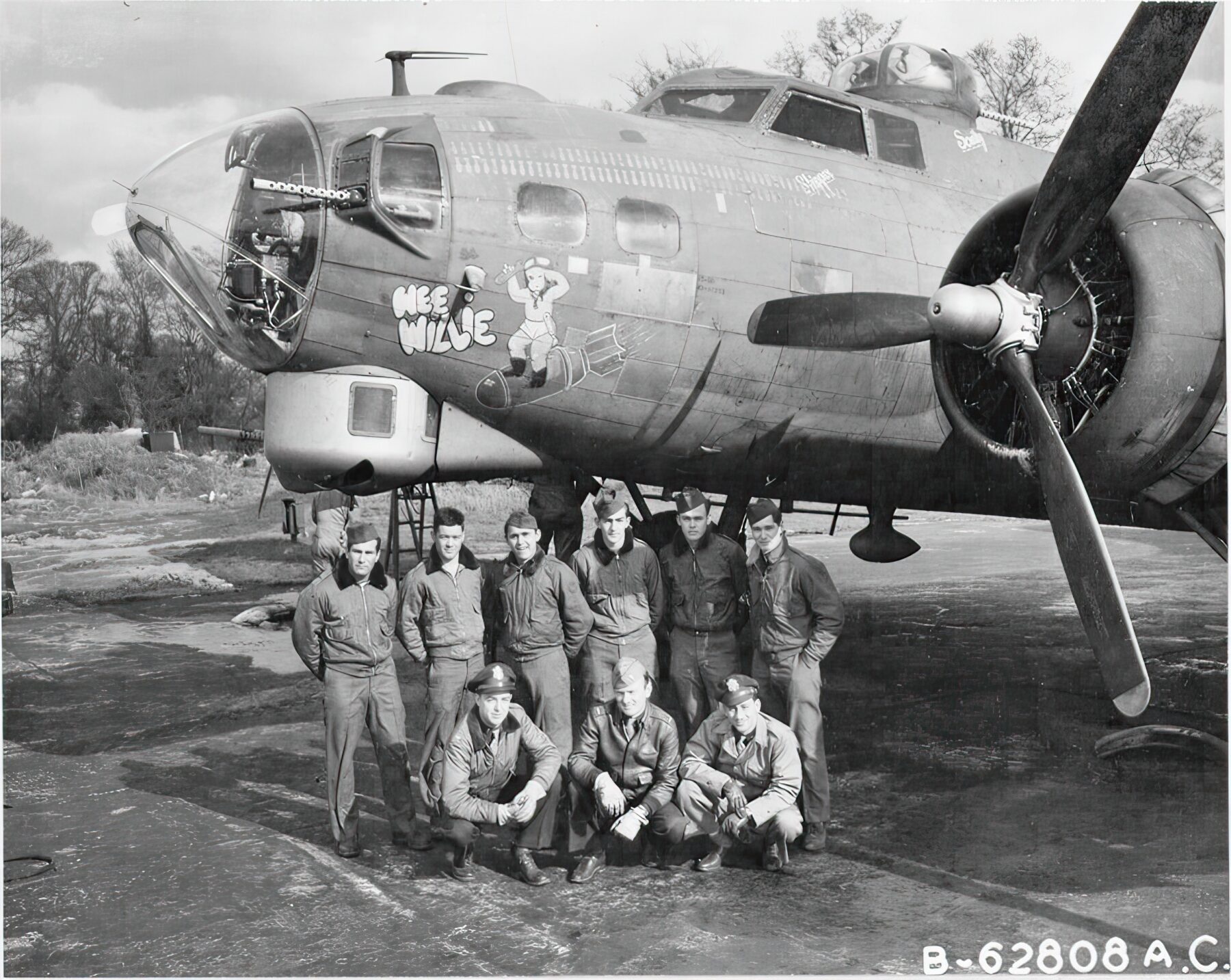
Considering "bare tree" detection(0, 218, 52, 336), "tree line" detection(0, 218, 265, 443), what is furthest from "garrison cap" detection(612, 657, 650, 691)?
"tree line" detection(0, 218, 265, 443)

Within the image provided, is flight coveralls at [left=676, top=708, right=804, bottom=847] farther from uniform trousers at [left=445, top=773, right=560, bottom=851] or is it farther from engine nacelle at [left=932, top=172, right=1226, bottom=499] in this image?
engine nacelle at [left=932, top=172, right=1226, bottom=499]

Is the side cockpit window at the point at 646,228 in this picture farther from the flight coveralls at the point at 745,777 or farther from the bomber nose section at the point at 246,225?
the flight coveralls at the point at 745,777

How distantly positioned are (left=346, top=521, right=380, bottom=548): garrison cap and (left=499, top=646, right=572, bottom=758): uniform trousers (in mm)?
1066

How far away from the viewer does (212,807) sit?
6980mm

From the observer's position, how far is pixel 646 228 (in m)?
7.29

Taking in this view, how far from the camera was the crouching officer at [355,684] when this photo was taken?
623cm

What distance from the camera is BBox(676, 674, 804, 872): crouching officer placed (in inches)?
227

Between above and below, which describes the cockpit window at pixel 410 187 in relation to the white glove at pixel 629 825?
above

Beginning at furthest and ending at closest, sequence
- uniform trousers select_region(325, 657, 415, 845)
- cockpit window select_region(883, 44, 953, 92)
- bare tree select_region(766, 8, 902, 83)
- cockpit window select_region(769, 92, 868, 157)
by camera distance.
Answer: bare tree select_region(766, 8, 902, 83) < cockpit window select_region(883, 44, 953, 92) < cockpit window select_region(769, 92, 868, 157) < uniform trousers select_region(325, 657, 415, 845)

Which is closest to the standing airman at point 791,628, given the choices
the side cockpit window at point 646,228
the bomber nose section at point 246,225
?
the side cockpit window at point 646,228

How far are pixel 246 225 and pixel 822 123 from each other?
4.30m

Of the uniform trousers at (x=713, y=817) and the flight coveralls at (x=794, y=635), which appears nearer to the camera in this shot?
the uniform trousers at (x=713, y=817)

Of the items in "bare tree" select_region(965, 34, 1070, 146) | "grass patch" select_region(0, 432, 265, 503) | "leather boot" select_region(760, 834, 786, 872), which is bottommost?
"grass patch" select_region(0, 432, 265, 503)

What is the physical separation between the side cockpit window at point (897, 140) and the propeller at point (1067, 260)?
8.04 feet
